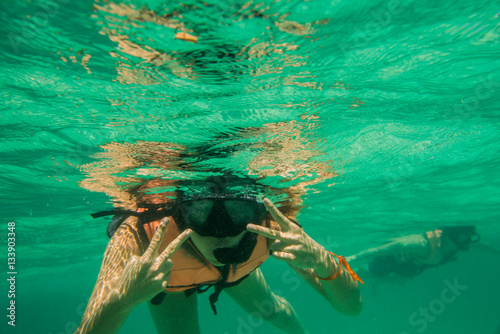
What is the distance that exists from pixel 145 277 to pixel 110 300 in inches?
24.8

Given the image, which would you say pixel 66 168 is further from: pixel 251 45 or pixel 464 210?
pixel 464 210

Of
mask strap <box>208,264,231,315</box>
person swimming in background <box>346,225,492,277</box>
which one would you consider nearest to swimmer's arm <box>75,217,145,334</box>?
mask strap <box>208,264,231,315</box>

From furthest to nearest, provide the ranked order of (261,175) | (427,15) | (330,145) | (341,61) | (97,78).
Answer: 1. (261,175)
2. (330,145)
3. (341,61)
4. (97,78)
5. (427,15)

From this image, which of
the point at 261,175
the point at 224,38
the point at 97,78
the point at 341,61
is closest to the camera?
the point at 224,38

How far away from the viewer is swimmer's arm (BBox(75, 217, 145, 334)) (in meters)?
3.78

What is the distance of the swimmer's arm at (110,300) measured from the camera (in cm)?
378

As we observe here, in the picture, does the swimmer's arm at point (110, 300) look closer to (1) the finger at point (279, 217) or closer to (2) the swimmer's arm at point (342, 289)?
(1) the finger at point (279, 217)

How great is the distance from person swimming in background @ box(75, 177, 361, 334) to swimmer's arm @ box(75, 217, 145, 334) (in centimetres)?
1

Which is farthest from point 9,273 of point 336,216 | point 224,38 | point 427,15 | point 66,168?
point 427,15

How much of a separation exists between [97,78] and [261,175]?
5737 millimetres

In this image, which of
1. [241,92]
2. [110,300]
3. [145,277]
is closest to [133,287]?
[145,277]

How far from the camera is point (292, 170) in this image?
32.1 ft

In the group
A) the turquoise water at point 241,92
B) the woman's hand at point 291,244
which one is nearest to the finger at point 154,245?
the woman's hand at point 291,244

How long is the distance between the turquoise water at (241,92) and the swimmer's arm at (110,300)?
9.10 feet
